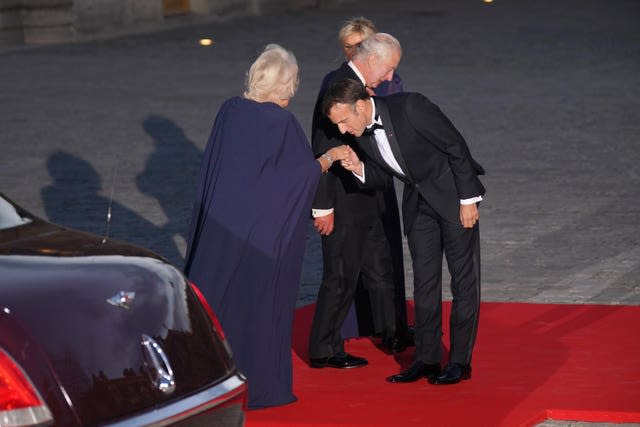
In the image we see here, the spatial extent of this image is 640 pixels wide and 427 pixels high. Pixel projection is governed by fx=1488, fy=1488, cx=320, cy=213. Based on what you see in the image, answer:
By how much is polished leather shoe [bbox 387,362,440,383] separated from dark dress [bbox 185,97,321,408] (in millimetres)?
624

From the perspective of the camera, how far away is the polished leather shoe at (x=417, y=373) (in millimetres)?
7414

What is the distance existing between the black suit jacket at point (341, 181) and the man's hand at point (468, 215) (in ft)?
2.27

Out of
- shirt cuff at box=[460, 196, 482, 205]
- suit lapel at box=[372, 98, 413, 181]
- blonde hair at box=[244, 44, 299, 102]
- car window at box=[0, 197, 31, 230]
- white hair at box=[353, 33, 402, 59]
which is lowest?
shirt cuff at box=[460, 196, 482, 205]

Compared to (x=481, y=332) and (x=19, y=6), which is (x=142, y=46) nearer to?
(x=19, y=6)

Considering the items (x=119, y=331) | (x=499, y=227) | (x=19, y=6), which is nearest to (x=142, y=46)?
(x=19, y=6)

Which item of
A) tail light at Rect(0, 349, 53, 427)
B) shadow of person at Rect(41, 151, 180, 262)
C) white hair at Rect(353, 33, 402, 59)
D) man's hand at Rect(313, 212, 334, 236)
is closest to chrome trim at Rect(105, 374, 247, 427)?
tail light at Rect(0, 349, 53, 427)

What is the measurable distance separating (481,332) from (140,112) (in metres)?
10.8

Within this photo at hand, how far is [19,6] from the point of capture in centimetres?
2530

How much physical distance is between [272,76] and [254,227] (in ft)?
2.33

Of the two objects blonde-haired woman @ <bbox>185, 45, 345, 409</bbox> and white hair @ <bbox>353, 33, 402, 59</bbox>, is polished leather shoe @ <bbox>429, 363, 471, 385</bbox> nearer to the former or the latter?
blonde-haired woman @ <bbox>185, 45, 345, 409</bbox>

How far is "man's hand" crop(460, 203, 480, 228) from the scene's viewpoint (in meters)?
7.18

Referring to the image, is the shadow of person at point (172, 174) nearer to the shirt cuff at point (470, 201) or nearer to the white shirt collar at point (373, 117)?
the white shirt collar at point (373, 117)

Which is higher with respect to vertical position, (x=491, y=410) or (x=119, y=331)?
(x=119, y=331)

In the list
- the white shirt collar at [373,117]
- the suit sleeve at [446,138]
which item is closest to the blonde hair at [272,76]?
the white shirt collar at [373,117]
